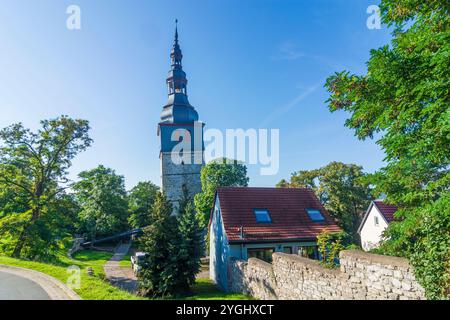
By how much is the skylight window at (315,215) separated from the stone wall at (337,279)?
6476mm

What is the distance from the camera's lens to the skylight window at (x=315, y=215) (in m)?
15.6

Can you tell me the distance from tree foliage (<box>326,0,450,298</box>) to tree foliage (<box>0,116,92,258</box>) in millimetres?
18446

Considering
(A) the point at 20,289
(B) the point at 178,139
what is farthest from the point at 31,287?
(B) the point at 178,139

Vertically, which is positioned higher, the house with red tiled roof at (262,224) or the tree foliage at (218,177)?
the tree foliage at (218,177)

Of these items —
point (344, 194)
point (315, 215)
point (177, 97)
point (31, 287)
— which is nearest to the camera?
point (31, 287)

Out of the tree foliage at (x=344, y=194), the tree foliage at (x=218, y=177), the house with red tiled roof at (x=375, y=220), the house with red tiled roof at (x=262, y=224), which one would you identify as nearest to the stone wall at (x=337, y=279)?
the house with red tiled roof at (x=262, y=224)

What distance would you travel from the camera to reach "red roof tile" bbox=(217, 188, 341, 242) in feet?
44.8

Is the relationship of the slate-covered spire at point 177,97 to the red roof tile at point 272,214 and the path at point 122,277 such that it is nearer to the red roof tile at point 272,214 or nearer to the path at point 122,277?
the path at point 122,277

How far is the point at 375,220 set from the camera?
971 inches

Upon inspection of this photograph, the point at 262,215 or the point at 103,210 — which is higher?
the point at 262,215

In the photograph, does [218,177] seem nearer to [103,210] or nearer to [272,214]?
[272,214]

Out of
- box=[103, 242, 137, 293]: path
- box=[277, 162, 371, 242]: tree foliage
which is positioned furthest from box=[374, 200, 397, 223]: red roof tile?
box=[103, 242, 137, 293]: path

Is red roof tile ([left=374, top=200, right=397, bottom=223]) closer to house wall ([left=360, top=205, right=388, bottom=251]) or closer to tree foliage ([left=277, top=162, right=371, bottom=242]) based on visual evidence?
house wall ([left=360, top=205, right=388, bottom=251])

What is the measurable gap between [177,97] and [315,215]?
26.3m
